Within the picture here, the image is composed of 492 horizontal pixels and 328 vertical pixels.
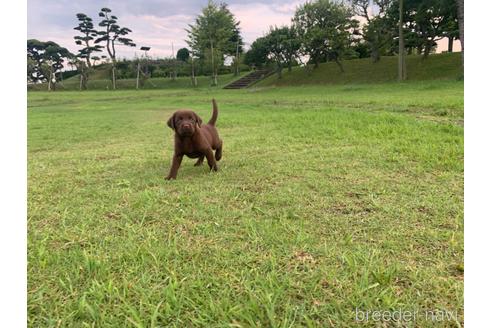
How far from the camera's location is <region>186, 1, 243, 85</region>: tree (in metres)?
31.2

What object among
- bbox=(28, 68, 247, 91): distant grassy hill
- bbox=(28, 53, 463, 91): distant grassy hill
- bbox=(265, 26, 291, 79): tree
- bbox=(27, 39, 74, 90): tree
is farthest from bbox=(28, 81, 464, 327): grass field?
bbox=(27, 39, 74, 90): tree

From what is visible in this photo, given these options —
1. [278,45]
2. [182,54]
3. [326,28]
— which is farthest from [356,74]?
[182,54]

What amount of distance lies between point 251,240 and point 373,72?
2717 centimetres

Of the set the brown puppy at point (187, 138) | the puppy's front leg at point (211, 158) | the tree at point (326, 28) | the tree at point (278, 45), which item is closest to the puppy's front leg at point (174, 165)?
the brown puppy at point (187, 138)

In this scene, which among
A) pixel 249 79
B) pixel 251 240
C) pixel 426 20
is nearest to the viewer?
pixel 251 240

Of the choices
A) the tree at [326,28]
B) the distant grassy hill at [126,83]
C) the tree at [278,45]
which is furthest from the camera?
the distant grassy hill at [126,83]

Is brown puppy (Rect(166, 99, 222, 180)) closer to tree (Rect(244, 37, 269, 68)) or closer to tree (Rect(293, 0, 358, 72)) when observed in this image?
tree (Rect(293, 0, 358, 72))

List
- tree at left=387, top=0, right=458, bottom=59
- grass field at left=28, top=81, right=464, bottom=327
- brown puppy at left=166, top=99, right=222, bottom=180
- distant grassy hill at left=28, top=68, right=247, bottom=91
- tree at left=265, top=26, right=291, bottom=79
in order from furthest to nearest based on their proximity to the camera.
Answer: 1. distant grassy hill at left=28, top=68, right=247, bottom=91
2. tree at left=265, top=26, right=291, bottom=79
3. tree at left=387, top=0, right=458, bottom=59
4. brown puppy at left=166, top=99, right=222, bottom=180
5. grass field at left=28, top=81, right=464, bottom=327

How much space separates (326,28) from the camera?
28016 millimetres

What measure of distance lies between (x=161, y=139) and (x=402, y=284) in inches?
229

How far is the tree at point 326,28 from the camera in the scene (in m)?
27.6

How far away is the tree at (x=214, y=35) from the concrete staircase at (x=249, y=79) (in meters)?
2.51

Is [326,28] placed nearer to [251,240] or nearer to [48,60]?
[251,240]

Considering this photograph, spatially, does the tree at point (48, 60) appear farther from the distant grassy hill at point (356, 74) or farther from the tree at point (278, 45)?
the tree at point (278, 45)
